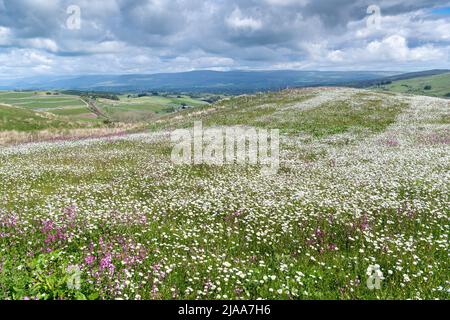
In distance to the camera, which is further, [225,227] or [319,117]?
[319,117]

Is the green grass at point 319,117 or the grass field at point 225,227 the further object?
the green grass at point 319,117

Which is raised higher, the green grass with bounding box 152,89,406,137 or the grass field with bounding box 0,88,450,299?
the green grass with bounding box 152,89,406,137

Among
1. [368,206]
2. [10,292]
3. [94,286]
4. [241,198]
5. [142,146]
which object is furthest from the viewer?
[142,146]

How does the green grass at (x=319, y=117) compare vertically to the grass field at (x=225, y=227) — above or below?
above

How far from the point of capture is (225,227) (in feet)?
35.9

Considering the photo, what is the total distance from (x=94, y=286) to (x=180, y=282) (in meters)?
1.80

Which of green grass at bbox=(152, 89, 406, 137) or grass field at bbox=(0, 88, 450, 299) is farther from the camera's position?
green grass at bbox=(152, 89, 406, 137)

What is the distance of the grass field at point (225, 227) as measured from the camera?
7.07m

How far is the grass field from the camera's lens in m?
7.07

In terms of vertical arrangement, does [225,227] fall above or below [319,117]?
below

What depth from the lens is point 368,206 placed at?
41.9ft

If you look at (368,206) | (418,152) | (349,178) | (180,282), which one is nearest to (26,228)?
(180,282)

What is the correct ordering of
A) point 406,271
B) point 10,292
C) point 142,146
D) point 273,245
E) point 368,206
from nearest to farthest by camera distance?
point 10,292 < point 406,271 < point 273,245 < point 368,206 < point 142,146
